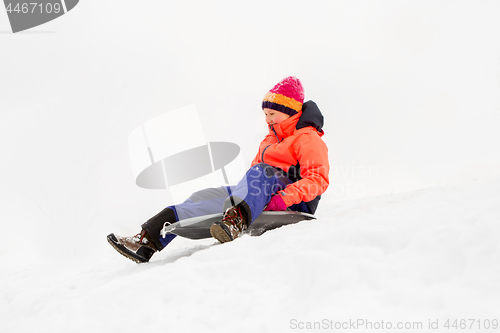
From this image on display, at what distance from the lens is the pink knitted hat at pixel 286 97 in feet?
8.16

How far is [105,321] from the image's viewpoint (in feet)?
3.45

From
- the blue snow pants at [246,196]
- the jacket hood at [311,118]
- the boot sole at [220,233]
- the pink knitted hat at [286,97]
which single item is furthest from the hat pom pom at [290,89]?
the boot sole at [220,233]

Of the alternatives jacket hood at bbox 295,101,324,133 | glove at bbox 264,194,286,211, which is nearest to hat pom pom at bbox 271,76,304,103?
jacket hood at bbox 295,101,324,133

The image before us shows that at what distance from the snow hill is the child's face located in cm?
117

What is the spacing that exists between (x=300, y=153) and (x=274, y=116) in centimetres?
41

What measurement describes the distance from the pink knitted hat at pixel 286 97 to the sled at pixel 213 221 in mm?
809

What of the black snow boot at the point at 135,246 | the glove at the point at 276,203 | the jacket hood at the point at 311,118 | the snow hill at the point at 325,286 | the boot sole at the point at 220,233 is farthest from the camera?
the jacket hood at the point at 311,118

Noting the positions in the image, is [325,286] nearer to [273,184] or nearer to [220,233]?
[220,233]

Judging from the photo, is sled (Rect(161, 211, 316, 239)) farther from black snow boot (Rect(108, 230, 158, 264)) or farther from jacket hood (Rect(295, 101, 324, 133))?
jacket hood (Rect(295, 101, 324, 133))

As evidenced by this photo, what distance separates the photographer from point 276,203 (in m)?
2.01

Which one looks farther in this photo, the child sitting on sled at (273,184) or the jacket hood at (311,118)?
the jacket hood at (311,118)

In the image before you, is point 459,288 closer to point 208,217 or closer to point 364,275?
point 364,275

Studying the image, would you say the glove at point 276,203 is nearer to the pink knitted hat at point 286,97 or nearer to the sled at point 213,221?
the sled at point 213,221

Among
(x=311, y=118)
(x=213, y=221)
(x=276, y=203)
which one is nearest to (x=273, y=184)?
(x=276, y=203)
